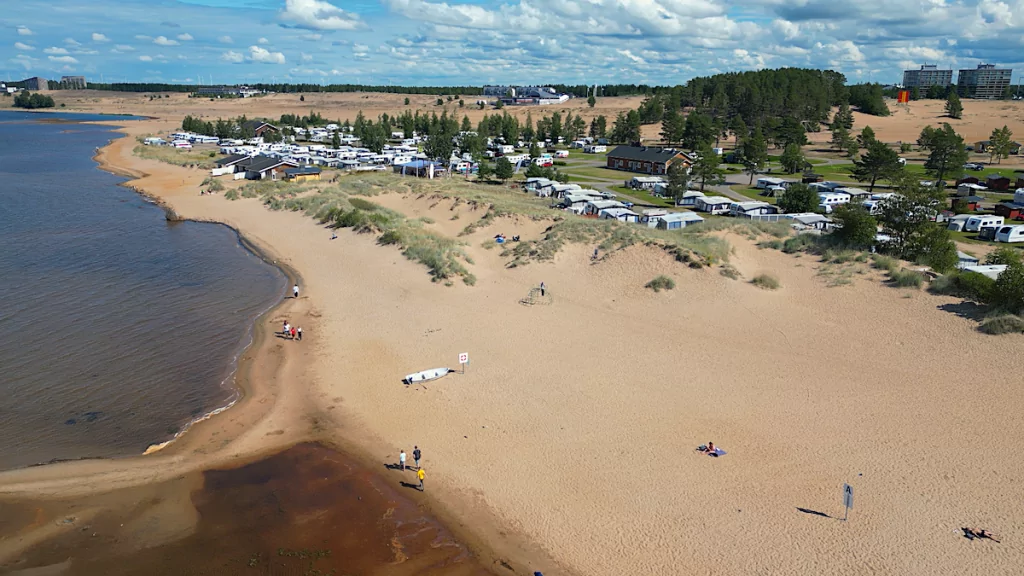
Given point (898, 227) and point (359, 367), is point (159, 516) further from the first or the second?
point (898, 227)

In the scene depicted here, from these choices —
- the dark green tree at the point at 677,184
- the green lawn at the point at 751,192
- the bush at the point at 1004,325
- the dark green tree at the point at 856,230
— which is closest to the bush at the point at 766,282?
the dark green tree at the point at 856,230

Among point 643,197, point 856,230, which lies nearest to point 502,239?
point 856,230

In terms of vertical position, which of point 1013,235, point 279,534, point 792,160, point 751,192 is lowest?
point 279,534

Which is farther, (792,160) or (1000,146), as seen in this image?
(1000,146)

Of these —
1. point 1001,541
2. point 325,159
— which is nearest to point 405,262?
point 1001,541

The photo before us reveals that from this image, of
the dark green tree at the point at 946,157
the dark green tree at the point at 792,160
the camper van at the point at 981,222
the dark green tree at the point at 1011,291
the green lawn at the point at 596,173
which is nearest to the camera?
the dark green tree at the point at 1011,291

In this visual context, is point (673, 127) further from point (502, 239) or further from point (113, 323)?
point (113, 323)

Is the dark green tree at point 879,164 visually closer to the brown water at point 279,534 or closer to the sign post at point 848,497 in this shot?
the sign post at point 848,497
